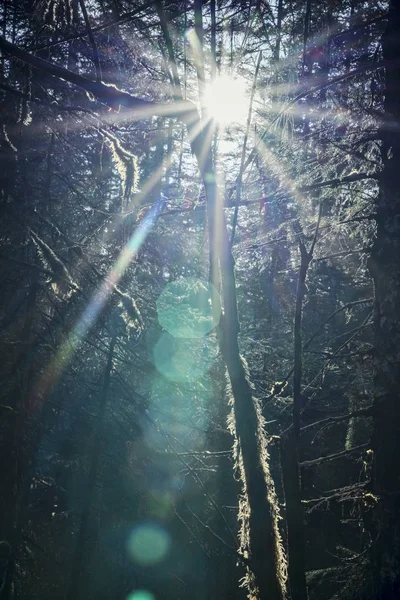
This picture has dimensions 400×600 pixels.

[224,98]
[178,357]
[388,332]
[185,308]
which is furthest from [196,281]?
[224,98]

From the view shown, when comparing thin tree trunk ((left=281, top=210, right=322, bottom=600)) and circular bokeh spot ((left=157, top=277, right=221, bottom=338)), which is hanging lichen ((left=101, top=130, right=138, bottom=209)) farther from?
circular bokeh spot ((left=157, top=277, right=221, bottom=338))

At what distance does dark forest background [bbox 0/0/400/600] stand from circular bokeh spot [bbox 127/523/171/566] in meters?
0.08

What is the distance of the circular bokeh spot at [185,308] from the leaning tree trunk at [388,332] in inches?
213

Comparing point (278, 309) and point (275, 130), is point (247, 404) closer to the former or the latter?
point (275, 130)

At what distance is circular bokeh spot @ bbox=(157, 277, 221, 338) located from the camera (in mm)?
12406

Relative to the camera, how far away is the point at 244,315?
52.5ft

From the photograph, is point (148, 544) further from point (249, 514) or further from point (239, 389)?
point (239, 389)

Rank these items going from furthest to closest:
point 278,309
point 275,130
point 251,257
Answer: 1. point 278,309
2. point 251,257
3. point 275,130

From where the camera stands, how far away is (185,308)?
1305 cm

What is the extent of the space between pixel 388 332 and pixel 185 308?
6.71 m

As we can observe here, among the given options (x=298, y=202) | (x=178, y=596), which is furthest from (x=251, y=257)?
(x=178, y=596)

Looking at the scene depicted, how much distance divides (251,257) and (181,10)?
8.55 meters

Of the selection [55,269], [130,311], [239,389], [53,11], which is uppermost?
[53,11]

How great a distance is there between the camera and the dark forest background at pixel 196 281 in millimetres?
5109
